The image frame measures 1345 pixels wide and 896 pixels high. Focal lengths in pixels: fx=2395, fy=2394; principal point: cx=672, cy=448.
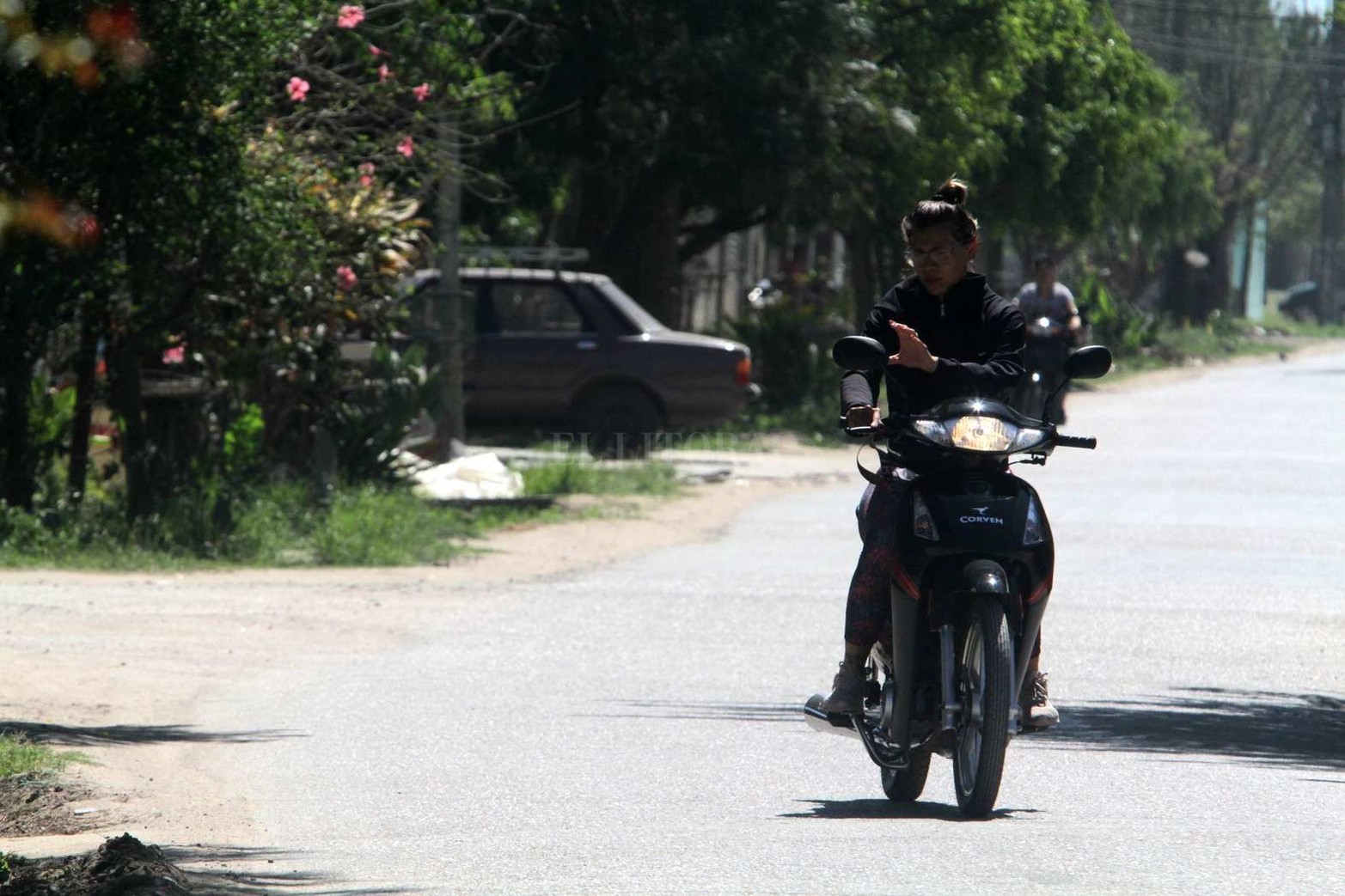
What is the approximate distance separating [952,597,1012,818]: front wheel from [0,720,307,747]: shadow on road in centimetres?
298

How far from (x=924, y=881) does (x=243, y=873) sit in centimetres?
171

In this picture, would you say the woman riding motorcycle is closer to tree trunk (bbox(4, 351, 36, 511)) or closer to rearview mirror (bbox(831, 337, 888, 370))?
rearview mirror (bbox(831, 337, 888, 370))

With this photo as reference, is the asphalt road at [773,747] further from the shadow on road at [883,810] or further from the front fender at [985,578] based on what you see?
the front fender at [985,578]

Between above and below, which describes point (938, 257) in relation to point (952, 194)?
below

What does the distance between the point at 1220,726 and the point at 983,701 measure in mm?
2782

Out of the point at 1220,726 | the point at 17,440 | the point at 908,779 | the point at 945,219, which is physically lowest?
the point at 1220,726

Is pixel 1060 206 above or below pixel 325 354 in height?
above

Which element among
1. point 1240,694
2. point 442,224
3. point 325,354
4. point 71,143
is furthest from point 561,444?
point 1240,694

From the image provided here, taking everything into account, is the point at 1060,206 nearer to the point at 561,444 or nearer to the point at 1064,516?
the point at 561,444

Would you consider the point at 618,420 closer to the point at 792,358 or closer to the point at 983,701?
the point at 792,358

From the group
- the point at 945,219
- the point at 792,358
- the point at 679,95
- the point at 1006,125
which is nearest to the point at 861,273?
the point at 1006,125

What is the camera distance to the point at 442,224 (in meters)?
19.3

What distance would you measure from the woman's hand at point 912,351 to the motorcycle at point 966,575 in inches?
3.5

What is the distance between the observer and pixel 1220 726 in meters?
8.95
